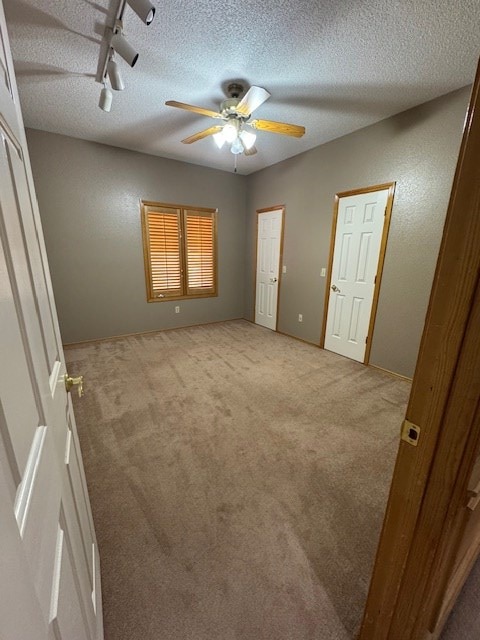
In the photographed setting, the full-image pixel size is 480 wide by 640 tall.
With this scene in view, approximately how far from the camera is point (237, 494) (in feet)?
5.05

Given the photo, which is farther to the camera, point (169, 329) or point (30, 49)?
point (169, 329)

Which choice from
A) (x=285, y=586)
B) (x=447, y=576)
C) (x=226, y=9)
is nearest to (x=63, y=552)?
(x=285, y=586)

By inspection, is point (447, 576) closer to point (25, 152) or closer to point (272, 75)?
point (25, 152)

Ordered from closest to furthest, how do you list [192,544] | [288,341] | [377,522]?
[192,544]
[377,522]
[288,341]

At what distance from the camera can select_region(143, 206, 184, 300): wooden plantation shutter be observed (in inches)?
158

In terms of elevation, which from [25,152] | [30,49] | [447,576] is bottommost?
[447,576]

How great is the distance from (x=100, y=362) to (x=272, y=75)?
3358mm

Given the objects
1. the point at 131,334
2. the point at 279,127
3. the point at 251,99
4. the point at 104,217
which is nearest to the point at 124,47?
the point at 251,99

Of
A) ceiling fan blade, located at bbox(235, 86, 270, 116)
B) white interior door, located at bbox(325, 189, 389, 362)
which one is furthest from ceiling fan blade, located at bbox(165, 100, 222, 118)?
white interior door, located at bbox(325, 189, 389, 362)

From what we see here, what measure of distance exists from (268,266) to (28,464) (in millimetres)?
4329

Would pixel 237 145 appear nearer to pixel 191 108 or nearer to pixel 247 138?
pixel 247 138

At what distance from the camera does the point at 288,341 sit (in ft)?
13.4

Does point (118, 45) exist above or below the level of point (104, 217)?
above

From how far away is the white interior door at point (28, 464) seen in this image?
1.09 feet
